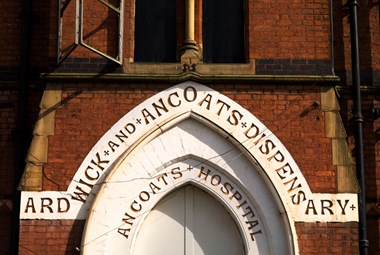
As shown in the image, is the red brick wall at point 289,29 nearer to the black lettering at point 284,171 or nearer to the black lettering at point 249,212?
the black lettering at point 284,171

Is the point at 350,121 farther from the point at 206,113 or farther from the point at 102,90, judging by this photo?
the point at 102,90

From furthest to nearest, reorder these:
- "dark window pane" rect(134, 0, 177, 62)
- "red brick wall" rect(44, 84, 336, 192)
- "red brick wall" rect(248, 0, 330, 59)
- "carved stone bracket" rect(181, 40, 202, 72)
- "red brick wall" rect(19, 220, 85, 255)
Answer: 1. "dark window pane" rect(134, 0, 177, 62)
2. "red brick wall" rect(248, 0, 330, 59)
3. "carved stone bracket" rect(181, 40, 202, 72)
4. "red brick wall" rect(44, 84, 336, 192)
5. "red brick wall" rect(19, 220, 85, 255)

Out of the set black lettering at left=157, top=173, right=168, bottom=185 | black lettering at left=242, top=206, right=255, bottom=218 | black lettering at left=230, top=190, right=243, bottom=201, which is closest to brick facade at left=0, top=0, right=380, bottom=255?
black lettering at left=242, top=206, right=255, bottom=218

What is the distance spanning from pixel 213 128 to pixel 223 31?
1620 mm

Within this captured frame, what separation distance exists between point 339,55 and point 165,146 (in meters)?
3.24

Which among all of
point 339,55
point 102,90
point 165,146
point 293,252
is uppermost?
point 339,55

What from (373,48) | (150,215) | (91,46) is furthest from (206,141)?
(373,48)

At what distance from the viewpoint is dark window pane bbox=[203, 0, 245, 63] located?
13203mm

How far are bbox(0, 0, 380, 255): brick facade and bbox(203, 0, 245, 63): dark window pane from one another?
18 cm

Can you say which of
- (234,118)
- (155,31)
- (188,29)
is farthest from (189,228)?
(155,31)

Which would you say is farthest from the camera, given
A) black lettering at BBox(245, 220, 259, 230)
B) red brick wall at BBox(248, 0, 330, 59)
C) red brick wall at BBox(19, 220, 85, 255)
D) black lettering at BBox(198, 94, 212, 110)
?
red brick wall at BBox(248, 0, 330, 59)

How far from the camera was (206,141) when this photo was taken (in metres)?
12.6

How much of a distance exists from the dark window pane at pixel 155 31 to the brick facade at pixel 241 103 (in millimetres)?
216

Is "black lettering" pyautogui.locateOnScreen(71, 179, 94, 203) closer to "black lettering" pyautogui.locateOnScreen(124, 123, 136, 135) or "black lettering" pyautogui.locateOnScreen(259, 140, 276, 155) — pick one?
"black lettering" pyautogui.locateOnScreen(124, 123, 136, 135)
